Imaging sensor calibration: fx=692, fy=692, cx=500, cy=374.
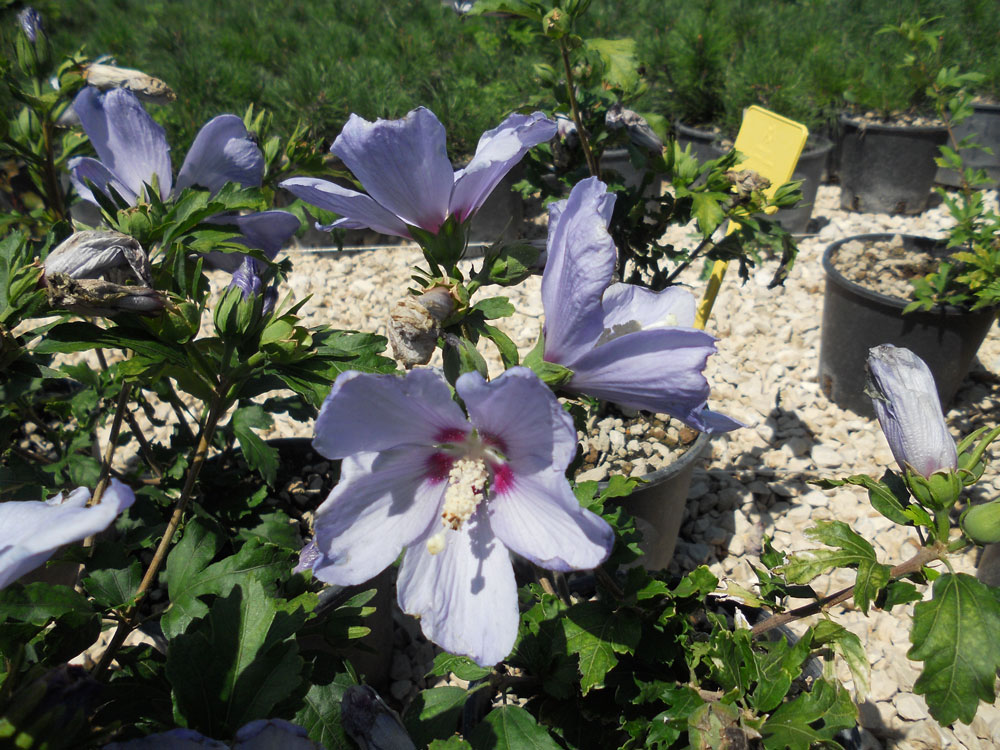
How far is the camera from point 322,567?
79 cm

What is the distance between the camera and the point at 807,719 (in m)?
0.99

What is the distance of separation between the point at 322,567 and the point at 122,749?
0.90 ft

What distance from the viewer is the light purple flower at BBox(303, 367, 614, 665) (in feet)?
2.40

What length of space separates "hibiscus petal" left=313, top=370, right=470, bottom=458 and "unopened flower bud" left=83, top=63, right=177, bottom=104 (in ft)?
4.48

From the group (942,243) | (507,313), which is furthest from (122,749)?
(942,243)

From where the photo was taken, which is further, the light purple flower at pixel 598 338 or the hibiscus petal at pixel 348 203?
the hibiscus petal at pixel 348 203

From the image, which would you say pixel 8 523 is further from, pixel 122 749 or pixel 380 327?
pixel 380 327

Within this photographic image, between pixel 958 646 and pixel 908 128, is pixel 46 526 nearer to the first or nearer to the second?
pixel 958 646

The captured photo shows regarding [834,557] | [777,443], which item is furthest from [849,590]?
[777,443]

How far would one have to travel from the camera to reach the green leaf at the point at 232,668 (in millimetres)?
880

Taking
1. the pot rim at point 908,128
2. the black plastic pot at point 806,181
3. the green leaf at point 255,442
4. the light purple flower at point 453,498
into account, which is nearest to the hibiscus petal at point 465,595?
the light purple flower at point 453,498

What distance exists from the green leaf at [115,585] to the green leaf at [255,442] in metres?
0.37

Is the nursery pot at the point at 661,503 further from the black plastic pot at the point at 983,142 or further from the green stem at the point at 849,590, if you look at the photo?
the black plastic pot at the point at 983,142

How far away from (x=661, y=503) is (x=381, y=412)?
1480mm
